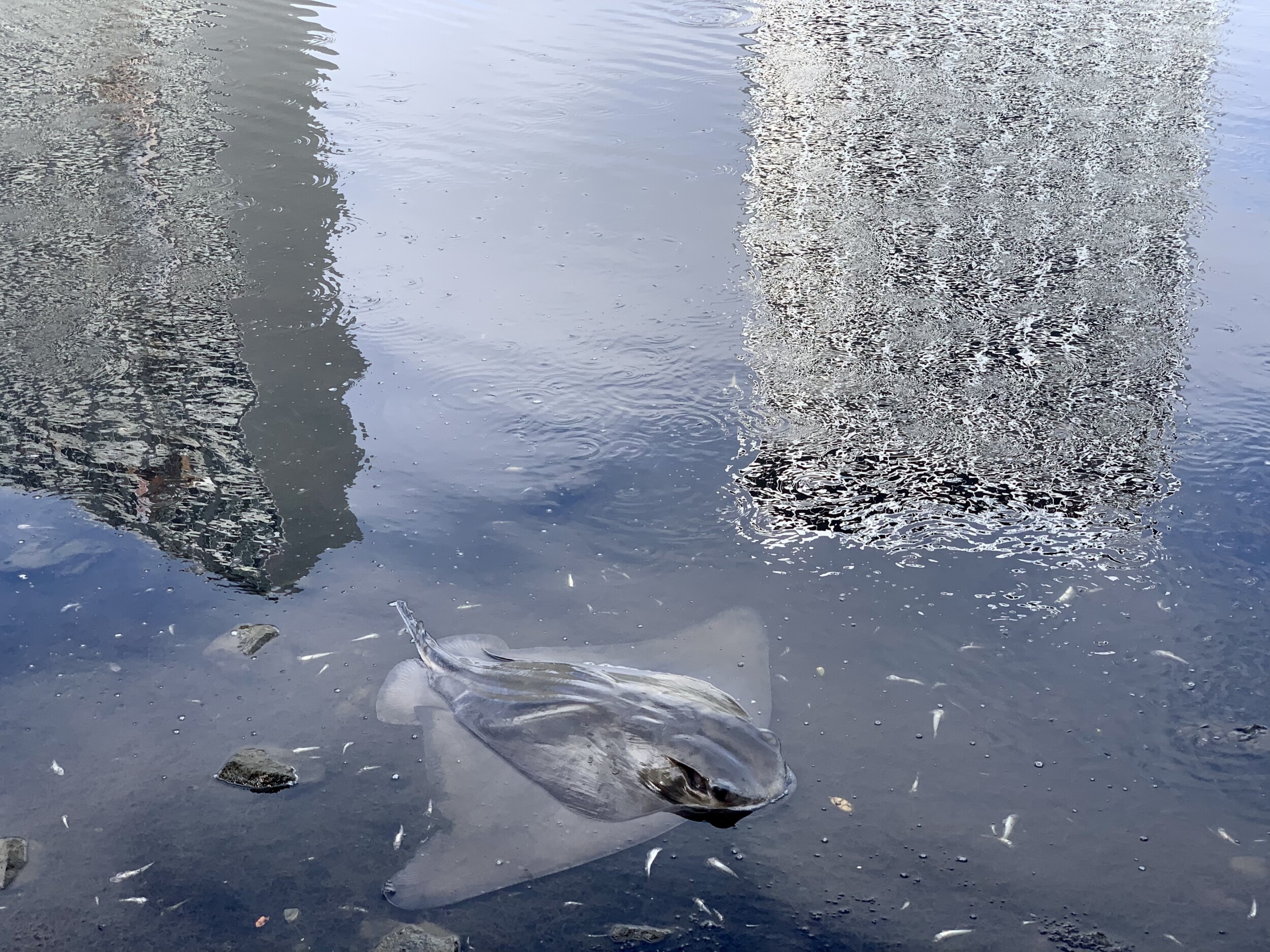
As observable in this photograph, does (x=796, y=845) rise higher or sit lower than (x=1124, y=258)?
lower

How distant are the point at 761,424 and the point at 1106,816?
2.78m

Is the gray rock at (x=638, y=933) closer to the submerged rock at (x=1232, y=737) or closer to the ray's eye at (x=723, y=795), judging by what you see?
the ray's eye at (x=723, y=795)

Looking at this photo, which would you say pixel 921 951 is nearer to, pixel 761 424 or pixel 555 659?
pixel 555 659

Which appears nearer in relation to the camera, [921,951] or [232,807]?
[921,951]

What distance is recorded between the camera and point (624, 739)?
398 cm

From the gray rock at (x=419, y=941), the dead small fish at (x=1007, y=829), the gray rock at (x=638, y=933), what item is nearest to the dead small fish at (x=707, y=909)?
the gray rock at (x=638, y=933)

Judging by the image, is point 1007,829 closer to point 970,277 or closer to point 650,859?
point 650,859

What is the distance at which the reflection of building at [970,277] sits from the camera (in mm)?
5516

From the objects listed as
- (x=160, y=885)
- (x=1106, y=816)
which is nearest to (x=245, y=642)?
(x=160, y=885)

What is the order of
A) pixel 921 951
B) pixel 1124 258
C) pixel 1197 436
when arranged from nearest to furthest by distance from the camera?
1. pixel 921 951
2. pixel 1197 436
3. pixel 1124 258

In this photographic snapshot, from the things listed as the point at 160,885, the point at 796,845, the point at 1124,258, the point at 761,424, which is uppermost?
the point at 1124,258

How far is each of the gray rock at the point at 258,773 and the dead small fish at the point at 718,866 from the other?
1.60 m

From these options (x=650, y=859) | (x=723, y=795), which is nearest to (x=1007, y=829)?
(x=723, y=795)

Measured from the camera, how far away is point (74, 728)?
14.1ft
